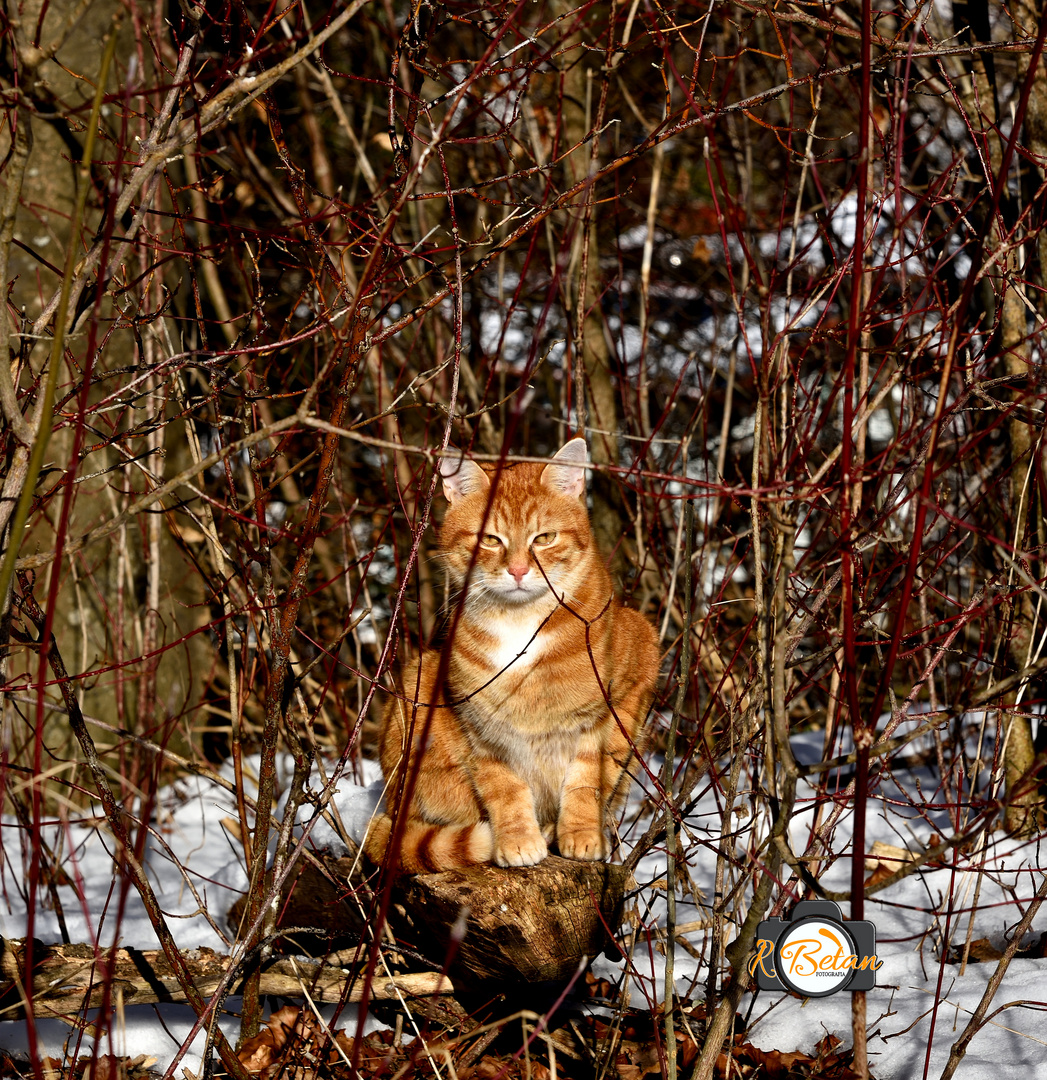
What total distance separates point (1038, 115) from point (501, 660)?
2.30 m

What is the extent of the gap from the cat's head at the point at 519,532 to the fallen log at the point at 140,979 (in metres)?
1.09

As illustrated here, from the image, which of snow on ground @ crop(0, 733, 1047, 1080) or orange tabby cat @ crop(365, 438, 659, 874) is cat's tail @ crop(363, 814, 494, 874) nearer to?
orange tabby cat @ crop(365, 438, 659, 874)

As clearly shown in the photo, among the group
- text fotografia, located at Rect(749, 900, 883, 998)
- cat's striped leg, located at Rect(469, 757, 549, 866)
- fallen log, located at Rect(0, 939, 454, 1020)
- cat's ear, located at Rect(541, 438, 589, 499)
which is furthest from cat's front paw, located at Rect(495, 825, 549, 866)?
cat's ear, located at Rect(541, 438, 589, 499)

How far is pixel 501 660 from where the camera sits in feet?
9.20

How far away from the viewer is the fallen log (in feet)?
7.22

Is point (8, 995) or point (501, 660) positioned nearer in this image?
point (8, 995)

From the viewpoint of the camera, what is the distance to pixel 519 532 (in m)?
2.98

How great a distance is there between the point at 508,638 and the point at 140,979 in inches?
50.3

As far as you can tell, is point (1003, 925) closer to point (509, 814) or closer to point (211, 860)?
point (509, 814)

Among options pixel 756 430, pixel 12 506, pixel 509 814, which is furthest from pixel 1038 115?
pixel 12 506

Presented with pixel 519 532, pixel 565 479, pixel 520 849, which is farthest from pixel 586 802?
pixel 565 479

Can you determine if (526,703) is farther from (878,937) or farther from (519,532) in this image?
(878,937)

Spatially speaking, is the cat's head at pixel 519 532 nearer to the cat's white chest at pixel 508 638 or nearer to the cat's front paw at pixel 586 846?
the cat's white chest at pixel 508 638

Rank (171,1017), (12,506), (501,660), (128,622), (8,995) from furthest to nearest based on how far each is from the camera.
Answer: (128,622)
(501,660)
(171,1017)
(8,995)
(12,506)
